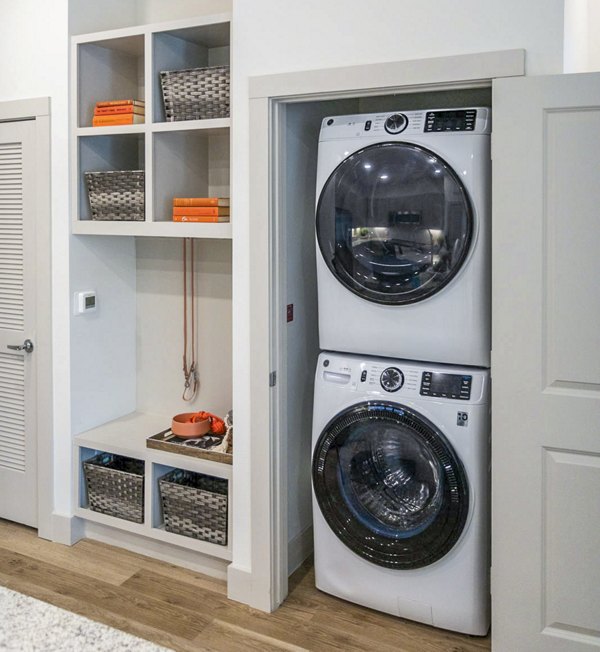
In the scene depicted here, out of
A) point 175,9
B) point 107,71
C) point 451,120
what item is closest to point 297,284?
point 451,120

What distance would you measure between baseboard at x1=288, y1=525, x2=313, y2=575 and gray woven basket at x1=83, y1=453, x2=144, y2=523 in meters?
0.70

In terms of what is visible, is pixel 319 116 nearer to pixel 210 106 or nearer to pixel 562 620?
pixel 210 106

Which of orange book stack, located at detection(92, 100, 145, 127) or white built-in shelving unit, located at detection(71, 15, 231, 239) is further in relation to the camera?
orange book stack, located at detection(92, 100, 145, 127)

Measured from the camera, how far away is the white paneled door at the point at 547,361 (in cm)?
210

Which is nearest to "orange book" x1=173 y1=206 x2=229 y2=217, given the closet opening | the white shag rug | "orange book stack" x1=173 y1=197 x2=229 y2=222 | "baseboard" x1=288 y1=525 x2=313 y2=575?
"orange book stack" x1=173 y1=197 x2=229 y2=222

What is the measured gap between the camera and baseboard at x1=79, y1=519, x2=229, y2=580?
303cm

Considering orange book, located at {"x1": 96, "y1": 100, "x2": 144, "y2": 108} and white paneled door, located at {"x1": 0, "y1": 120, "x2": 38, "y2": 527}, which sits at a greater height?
orange book, located at {"x1": 96, "y1": 100, "x2": 144, "y2": 108}

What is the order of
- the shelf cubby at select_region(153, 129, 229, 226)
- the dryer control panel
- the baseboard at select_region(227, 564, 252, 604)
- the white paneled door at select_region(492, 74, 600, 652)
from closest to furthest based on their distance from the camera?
the white paneled door at select_region(492, 74, 600, 652), the dryer control panel, the baseboard at select_region(227, 564, 252, 604), the shelf cubby at select_region(153, 129, 229, 226)

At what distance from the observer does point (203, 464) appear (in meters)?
2.95

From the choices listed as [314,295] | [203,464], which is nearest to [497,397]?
[314,295]

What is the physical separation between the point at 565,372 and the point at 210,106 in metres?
1.73

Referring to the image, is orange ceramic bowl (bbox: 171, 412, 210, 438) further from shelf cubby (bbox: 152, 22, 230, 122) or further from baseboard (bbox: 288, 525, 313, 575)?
shelf cubby (bbox: 152, 22, 230, 122)

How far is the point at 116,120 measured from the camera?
310 centimetres

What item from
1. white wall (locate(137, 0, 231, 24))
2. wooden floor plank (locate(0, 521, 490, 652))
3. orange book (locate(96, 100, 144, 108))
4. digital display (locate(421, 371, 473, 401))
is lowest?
wooden floor plank (locate(0, 521, 490, 652))
